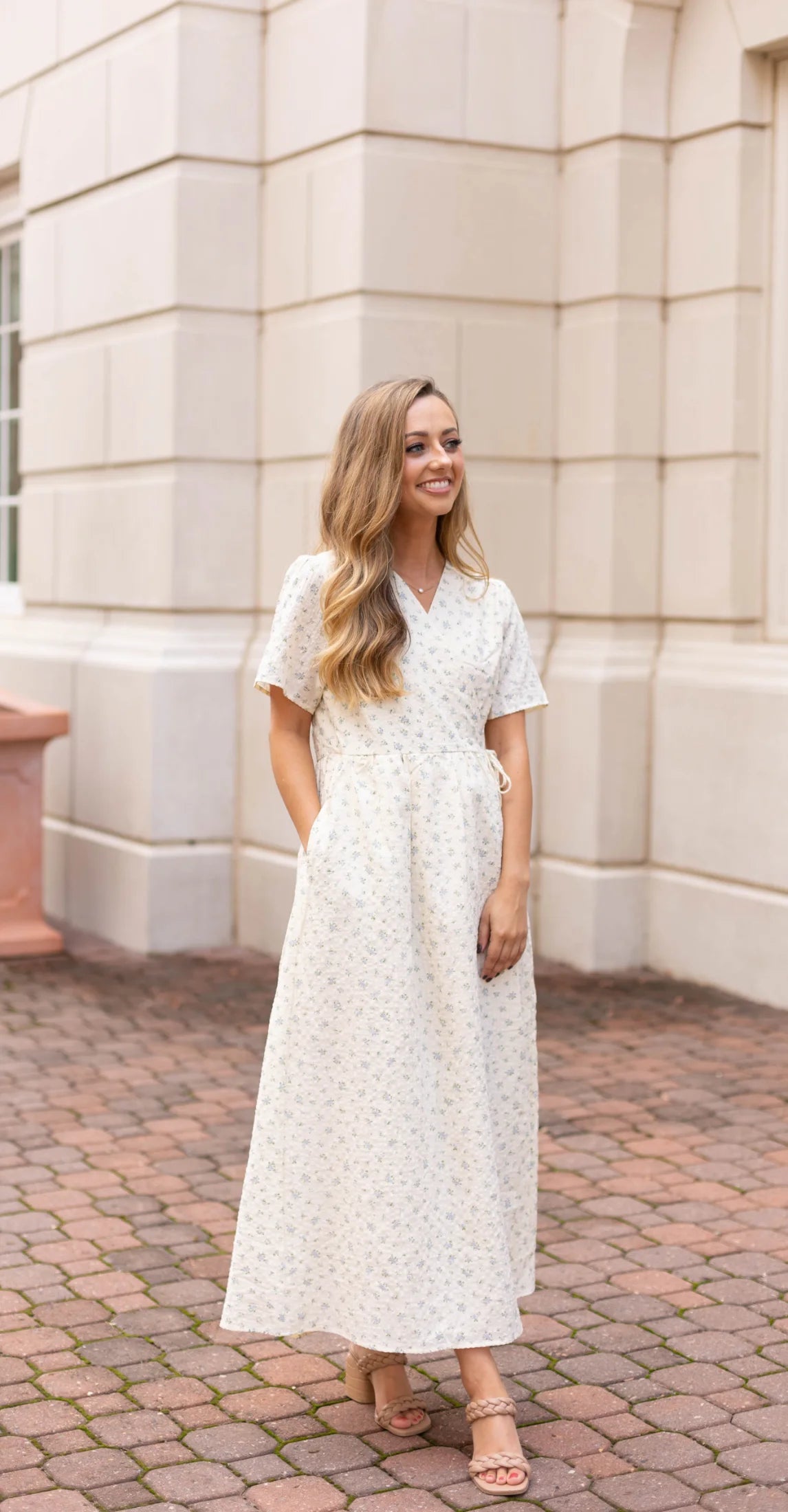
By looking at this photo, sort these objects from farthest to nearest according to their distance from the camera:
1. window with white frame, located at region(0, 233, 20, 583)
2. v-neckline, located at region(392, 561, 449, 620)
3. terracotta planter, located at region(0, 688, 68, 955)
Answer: window with white frame, located at region(0, 233, 20, 583) → terracotta planter, located at region(0, 688, 68, 955) → v-neckline, located at region(392, 561, 449, 620)

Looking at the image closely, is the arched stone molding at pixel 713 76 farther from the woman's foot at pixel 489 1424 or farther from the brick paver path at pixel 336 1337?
the woman's foot at pixel 489 1424

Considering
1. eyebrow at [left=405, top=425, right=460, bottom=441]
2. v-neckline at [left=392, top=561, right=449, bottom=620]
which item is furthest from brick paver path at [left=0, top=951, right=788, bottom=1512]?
eyebrow at [left=405, top=425, right=460, bottom=441]

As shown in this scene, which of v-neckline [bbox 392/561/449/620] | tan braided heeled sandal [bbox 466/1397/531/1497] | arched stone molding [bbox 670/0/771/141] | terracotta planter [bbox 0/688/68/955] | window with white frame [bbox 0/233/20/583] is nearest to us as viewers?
tan braided heeled sandal [bbox 466/1397/531/1497]

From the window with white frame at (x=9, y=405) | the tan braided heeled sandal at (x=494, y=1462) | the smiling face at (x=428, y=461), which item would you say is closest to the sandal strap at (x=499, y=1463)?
the tan braided heeled sandal at (x=494, y=1462)

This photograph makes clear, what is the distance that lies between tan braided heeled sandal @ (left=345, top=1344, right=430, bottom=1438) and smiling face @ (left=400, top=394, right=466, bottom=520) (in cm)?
152

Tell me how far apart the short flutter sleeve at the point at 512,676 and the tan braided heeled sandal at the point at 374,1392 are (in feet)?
3.91

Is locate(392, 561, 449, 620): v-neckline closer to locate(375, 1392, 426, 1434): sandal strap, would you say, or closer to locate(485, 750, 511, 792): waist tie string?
locate(485, 750, 511, 792): waist tie string

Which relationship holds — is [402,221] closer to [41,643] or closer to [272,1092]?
[41,643]

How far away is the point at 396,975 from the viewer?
3.30 m

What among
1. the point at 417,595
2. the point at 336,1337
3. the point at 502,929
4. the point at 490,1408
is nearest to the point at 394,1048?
the point at 502,929

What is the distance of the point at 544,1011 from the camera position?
22.5 ft

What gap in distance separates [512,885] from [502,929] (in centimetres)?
9

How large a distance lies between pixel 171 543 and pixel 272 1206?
4907 mm

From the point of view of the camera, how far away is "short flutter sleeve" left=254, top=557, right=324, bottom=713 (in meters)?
3.42
